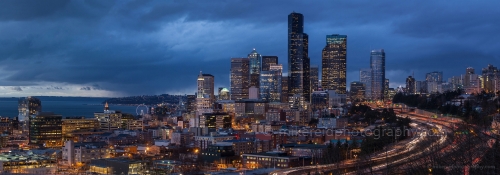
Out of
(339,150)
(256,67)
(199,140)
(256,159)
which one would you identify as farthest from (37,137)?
(256,67)

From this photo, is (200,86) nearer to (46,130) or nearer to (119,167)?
(46,130)

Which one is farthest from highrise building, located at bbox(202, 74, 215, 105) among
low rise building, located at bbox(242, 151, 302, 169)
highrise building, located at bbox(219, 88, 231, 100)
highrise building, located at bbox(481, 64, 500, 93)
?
low rise building, located at bbox(242, 151, 302, 169)

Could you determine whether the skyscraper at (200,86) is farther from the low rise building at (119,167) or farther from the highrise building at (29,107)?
the low rise building at (119,167)

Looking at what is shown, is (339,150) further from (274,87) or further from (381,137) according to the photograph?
(274,87)

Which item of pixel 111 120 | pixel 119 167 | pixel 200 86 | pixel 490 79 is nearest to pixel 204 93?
pixel 200 86

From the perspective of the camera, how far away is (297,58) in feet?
232

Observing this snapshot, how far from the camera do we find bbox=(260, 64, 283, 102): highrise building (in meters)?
67.2

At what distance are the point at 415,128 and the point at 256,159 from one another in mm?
9917

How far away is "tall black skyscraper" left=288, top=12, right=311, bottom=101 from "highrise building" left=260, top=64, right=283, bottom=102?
8.02ft

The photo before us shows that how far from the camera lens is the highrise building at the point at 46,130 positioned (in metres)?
34.5

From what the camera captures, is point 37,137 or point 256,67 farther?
point 256,67

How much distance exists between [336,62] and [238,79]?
13822 mm

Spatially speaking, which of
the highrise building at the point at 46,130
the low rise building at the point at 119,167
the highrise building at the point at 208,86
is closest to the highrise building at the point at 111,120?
the highrise building at the point at 46,130

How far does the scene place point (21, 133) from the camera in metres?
40.2
